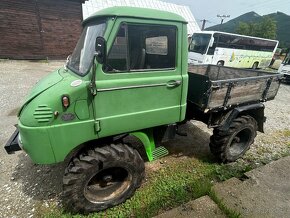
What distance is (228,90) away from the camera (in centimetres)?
332

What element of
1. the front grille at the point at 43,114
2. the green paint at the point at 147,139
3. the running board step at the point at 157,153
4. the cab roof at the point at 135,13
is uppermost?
the cab roof at the point at 135,13

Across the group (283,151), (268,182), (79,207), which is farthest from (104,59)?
(283,151)

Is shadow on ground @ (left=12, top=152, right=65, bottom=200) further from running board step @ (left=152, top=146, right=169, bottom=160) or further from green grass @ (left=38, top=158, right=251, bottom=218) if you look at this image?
running board step @ (left=152, top=146, right=169, bottom=160)

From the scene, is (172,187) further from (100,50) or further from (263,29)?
(263,29)

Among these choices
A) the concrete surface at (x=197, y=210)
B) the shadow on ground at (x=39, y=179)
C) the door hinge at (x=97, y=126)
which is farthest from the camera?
the shadow on ground at (x=39, y=179)

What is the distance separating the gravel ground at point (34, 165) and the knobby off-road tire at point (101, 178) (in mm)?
679

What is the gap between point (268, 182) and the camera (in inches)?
136

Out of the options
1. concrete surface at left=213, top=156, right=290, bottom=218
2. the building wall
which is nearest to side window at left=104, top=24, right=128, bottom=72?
concrete surface at left=213, top=156, right=290, bottom=218

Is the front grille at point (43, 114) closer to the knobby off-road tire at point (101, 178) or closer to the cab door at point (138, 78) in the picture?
the cab door at point (138, 78)

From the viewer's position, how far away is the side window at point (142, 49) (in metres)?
2.32

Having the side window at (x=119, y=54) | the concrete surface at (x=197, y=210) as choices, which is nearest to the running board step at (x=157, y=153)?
the concrete surface at (x=197, y=210)

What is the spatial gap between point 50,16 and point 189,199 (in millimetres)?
16803

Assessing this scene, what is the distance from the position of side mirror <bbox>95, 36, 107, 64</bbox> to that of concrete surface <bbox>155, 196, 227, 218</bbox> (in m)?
2.28

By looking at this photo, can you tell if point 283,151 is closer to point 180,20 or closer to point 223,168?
point 223,168
